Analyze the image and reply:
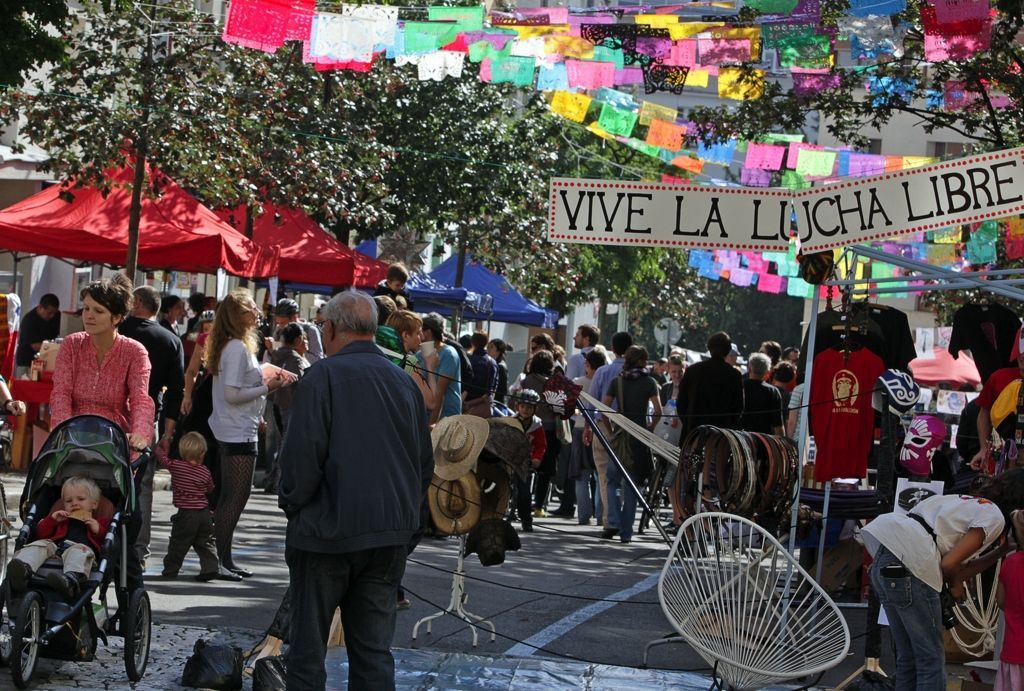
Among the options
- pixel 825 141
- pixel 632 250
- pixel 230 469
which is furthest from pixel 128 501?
pixel 825 141

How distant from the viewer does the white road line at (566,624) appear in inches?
383

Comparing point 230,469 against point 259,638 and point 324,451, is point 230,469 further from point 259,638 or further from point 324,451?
point 324,451

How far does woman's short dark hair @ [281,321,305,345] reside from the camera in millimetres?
16328

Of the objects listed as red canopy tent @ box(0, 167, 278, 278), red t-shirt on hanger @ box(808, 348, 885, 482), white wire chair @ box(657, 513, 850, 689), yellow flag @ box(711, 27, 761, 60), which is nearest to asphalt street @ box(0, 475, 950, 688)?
red t-shirt on hanger @ box(808, 348, 885, 482)

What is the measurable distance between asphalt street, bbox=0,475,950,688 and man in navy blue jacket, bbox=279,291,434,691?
6.85 ft

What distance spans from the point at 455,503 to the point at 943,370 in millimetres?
26125

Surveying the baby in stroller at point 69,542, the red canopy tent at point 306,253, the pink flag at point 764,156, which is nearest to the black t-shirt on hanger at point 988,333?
the baby in stroller at point 69,542

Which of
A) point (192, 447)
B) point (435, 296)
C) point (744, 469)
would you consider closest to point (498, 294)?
point (435, 296)

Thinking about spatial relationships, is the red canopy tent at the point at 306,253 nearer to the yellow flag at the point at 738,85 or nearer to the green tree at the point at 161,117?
the green tree at the point at 161,117

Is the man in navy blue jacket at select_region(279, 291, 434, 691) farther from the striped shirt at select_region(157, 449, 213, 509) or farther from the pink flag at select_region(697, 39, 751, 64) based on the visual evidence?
the pink flag at select_region(697, 39, 751, 64)

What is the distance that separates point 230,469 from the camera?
11352mm

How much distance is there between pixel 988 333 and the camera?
13727mm

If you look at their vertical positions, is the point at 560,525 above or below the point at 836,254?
below

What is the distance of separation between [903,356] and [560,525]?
21.5 feet
